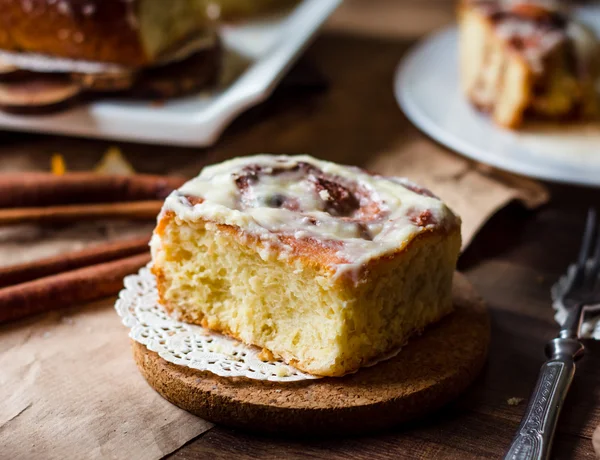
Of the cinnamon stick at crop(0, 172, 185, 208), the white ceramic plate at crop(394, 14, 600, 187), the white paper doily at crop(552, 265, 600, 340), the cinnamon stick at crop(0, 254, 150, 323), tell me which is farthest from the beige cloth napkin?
the white ceramic plate at crop(394, 14, 600, 187)

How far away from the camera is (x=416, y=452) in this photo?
145cm

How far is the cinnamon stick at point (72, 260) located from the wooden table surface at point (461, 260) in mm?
674

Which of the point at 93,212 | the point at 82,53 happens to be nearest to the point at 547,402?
the point at 93,212

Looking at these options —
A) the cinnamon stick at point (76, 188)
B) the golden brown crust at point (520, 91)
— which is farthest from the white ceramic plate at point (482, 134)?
the cinnamon stick at point (76, 188)

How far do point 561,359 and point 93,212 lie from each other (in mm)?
1409

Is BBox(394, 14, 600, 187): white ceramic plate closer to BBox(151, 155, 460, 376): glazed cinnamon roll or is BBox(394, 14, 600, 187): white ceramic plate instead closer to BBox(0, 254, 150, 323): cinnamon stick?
BBox(151, 155, 460, 376): glazed cinnamon roll

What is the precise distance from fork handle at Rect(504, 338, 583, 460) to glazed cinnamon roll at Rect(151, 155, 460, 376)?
28cm

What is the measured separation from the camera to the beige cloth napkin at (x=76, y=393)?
146cm

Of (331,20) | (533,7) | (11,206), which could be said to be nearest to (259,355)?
(11,206)

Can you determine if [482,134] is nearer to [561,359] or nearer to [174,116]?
[174,116]

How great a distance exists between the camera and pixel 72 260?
201cm

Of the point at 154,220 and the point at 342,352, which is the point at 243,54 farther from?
the point at 342,352

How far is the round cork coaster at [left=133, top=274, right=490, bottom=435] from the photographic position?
1463mm

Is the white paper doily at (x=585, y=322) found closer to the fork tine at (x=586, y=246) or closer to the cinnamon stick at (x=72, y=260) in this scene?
the fork tine at (x=586, y=246)
